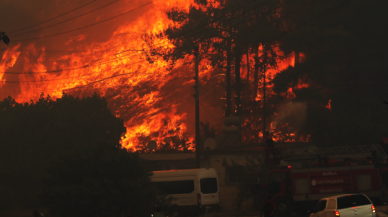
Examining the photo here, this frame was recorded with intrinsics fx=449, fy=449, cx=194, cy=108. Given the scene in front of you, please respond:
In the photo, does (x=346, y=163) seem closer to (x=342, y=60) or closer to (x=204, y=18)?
(x=342, y=60)

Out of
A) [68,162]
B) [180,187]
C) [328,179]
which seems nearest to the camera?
[68,162]

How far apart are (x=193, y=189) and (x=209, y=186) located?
3.25 feet

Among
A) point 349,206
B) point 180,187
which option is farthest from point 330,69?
point 349,206

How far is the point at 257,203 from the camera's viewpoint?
29.7 metres

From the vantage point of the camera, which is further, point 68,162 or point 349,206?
point 68,162

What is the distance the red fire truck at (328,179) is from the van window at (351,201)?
476 cm

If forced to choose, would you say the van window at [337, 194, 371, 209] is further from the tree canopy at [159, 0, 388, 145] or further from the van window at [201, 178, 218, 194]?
the tree canopy at [159, 0, 388, 145]

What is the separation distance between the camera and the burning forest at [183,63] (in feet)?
149

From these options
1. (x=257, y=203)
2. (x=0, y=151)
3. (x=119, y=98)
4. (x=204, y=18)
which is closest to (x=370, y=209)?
(x=257, y=203)

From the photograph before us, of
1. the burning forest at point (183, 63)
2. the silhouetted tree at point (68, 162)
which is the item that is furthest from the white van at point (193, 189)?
the burning forest at point (183, 63)

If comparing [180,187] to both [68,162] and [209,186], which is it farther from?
[68,162]

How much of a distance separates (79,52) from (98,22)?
23287 millimetres

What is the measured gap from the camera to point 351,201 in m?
16.5

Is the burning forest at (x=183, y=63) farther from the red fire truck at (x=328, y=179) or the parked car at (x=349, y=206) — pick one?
the parked car at (x=349, y=206)
